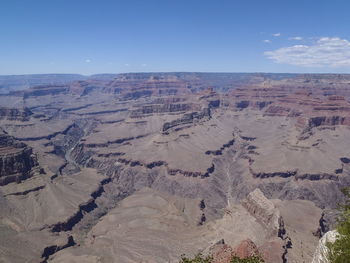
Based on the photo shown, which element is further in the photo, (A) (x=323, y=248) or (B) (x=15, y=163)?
(B) (x=15, y=163)

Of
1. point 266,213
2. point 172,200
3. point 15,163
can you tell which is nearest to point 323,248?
point 266,213

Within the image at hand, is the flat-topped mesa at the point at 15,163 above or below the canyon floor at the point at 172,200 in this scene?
above

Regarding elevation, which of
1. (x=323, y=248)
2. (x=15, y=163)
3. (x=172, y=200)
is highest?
(x=323, y=248)

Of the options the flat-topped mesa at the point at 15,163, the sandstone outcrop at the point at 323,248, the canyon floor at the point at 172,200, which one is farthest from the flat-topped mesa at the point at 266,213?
the flat-topped mesa at the point at 15,163

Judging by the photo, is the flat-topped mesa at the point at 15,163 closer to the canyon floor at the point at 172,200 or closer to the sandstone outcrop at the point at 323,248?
the canyon floor at the point at 172,200

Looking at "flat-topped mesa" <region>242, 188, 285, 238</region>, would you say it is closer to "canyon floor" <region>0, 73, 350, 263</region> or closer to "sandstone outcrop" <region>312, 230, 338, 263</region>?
"canyon floor" <region>0, 73, 350, 263</region>

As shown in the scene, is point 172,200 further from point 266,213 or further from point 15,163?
point 15,163

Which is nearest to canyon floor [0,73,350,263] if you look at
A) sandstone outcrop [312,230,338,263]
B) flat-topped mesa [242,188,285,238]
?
flat-topped mesa [242,188,285,238]

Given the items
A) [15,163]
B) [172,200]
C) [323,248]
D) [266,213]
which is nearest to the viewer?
[323,248]
